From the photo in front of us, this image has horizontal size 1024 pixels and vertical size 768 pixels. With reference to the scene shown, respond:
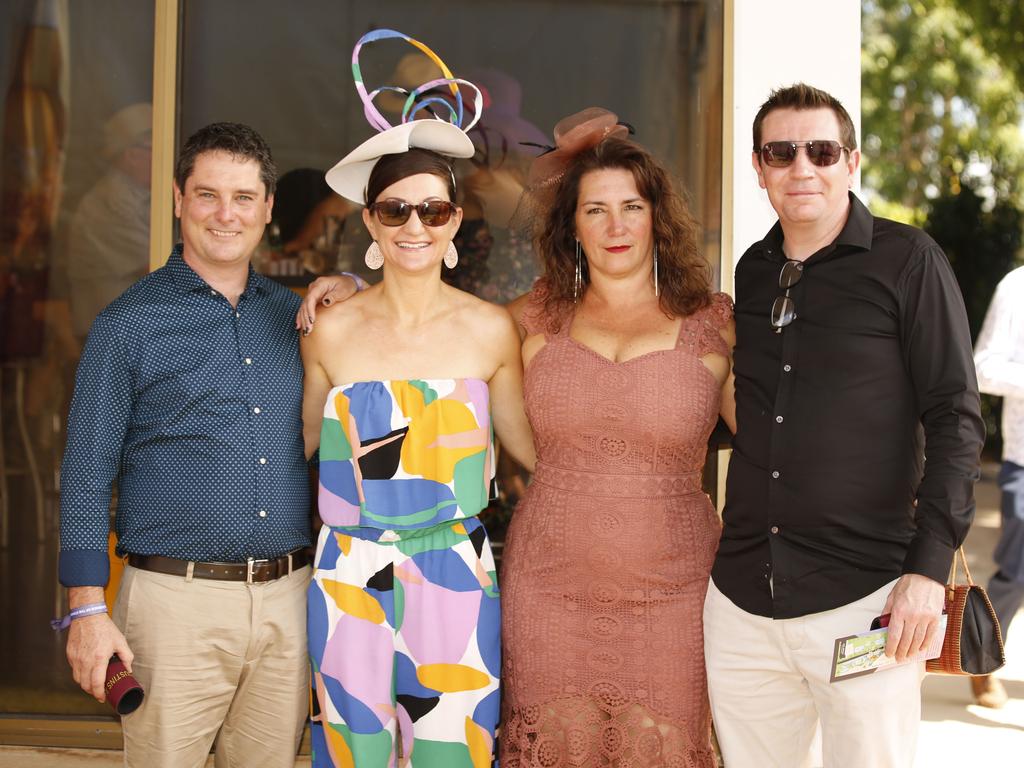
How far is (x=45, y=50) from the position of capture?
3752 millimetres

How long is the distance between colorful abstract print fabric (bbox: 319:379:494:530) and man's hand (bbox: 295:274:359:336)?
0.23 m

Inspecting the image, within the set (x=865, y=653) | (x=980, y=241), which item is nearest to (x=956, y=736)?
(x=865, y=653)

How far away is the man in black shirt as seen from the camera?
6.82ft

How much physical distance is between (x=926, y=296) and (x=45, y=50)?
3.35m

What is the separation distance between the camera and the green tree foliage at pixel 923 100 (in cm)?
1722

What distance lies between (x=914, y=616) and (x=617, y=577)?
2.61 ft

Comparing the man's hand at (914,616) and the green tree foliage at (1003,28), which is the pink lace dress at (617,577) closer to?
the man's hand at (914,616)

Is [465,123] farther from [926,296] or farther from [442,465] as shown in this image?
[926,296]

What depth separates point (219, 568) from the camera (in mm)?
2441

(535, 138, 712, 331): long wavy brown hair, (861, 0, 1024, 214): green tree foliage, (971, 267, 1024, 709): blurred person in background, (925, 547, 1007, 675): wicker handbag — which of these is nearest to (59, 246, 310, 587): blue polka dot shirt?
(535, 138, 712, 331): long wavy brown hair

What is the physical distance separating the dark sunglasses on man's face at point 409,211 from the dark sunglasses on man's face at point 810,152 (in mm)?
872

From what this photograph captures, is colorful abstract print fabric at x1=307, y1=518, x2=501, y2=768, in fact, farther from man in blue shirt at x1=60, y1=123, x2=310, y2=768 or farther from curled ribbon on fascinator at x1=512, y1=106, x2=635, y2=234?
curled ribbon on fascinator at x1=512, y1=106, x2=635, y2=234

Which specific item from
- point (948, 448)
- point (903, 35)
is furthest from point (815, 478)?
point (903, 35)

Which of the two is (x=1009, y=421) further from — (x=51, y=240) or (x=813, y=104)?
(x=51, y=240)
